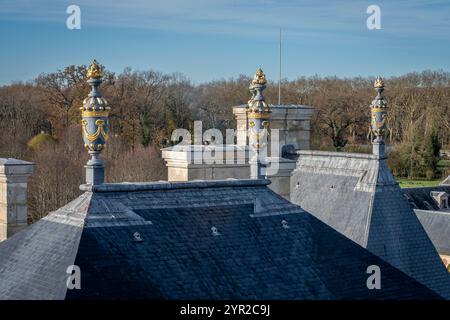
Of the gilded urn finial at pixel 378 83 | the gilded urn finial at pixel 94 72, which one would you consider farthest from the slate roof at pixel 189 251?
the gilded urn finial at pixel 378 83

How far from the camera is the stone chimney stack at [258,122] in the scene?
16.9 m

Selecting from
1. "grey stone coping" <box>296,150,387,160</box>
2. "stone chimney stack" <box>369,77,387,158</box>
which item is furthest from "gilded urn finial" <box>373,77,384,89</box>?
"grey stone coping" <box>296,150,387,160</box>

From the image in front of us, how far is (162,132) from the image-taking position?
2714 inches

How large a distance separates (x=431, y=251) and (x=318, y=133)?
6382cm

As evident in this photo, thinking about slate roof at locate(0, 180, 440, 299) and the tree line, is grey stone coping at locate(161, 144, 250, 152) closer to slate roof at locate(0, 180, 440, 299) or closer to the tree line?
slate roof at locate(0, 180, 440, 299)

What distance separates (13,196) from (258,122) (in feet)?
18.4

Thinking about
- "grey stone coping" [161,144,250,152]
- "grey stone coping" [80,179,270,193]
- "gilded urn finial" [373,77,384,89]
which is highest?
"gilded urn finial" [373,77,384,89]

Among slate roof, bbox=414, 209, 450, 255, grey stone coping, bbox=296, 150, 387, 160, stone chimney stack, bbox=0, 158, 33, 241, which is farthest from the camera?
slate roof, bbox=414, 209, 450, 255

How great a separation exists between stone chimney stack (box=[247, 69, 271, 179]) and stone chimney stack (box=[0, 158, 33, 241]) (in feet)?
16.6

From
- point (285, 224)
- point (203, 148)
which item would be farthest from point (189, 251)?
point (203, 148)

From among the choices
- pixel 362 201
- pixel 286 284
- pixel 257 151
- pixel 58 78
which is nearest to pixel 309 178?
pixel 362 201

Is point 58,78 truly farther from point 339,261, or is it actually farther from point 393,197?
point 339,261

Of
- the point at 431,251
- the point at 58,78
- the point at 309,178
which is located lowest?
the point at 431,251

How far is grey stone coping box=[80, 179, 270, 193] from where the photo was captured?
14.3 m
